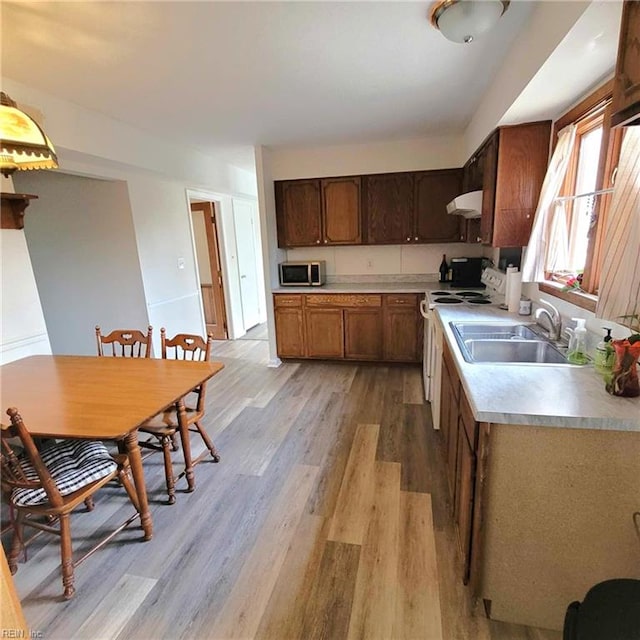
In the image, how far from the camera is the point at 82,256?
12.3ft

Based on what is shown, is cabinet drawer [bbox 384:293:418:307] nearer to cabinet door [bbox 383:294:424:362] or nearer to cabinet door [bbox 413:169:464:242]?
cabinet door [bbox 383:294:424:362]

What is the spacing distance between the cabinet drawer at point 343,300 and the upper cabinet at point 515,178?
1.58 m

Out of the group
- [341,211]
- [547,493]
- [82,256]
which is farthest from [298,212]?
[547,493]

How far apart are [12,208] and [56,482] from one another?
182cm

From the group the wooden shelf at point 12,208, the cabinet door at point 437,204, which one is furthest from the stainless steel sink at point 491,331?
the wooden shelf at point 12,208

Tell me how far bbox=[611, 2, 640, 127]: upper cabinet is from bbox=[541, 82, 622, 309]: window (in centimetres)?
76

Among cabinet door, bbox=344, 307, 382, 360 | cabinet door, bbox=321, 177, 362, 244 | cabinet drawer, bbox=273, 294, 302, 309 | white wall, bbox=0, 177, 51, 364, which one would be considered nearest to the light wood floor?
white wall, bbox=0, 177, 51, 364

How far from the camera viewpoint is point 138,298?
12.1 feet

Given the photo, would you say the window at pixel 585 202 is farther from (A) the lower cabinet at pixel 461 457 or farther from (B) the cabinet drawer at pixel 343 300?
(B) the cabinet drawer at pixel 343 300

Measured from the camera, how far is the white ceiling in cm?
162

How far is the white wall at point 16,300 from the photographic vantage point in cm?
232

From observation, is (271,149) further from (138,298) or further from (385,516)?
Result: (385,516)

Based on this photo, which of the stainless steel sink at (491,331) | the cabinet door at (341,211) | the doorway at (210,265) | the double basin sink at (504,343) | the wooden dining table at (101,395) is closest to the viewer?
the wooden dining table at (101,395)

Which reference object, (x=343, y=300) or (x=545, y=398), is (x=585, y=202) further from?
(x=343, y=300)
